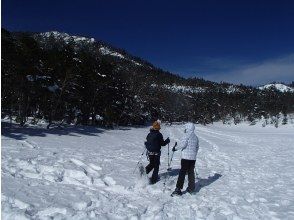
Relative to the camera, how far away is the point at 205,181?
14133 mm

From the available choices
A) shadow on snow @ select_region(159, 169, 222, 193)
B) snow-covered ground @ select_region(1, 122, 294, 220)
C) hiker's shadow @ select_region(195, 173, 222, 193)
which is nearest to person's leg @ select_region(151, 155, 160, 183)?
snow-covered ground @ select_region(1, 122, 294, 220)

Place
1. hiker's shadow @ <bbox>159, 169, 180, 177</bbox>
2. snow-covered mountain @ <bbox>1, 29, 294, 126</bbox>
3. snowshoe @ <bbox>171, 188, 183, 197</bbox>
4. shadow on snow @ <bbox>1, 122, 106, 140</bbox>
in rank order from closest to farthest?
1. snowshoe @ <bbox>171, 188, 183, 197</bbox>
2. hiker's shadow @ <bbox>159, 169, 180, 177</bbox>
3. shadow on snow @ <bbox>1, 122, 106, 140</bbox>
4. snow-covered mountain @ <bbox>1, 29, 294, 126</bbox>

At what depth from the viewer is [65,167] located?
12953mm

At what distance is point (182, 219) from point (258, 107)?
16016 centimetres

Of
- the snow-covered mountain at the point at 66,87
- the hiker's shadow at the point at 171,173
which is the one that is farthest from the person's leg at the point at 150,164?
the snow-covered mountain at the point at 66,87

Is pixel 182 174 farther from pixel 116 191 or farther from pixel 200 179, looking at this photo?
pixel 200 179

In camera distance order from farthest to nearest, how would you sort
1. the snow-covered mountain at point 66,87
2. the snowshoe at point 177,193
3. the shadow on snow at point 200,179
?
1. the snow-covered mountain at point 66,87
2. the shadow on snow at point 200,179
3. the snowshoe at point 177,193

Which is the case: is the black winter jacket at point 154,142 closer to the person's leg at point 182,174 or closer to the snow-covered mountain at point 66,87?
the person's leg at point 182,174

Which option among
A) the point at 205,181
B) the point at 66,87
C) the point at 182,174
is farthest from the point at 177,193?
the point at 66,87

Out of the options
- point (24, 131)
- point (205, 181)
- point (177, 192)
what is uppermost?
point (24, 131)

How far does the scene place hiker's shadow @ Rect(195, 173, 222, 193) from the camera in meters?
12.8

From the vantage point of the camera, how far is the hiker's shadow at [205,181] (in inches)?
506

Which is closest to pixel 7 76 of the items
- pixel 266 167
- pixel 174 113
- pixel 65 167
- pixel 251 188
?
pixel 65 167

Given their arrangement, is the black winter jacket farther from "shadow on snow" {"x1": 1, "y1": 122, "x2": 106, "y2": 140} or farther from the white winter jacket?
"shadow on snow" {"x1": 1, "y1": 122, "x2": 106, "y2": 140}
